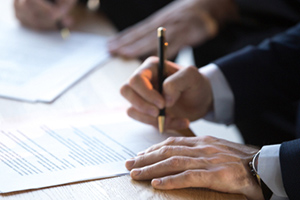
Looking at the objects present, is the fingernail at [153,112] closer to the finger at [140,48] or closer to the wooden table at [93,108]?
the wooden table at [93,108]

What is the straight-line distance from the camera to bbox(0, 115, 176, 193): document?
0.71m

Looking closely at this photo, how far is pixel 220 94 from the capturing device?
1052 millimetres

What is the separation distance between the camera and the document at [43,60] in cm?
107

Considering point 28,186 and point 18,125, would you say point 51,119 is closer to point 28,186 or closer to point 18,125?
point 18,125

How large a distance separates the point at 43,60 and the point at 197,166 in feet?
2.35

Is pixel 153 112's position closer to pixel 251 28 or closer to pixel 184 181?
pixel 184 181

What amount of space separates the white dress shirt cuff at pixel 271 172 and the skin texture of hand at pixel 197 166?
0.02 metres

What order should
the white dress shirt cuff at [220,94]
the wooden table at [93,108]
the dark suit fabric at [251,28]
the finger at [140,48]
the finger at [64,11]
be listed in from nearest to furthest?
the wooden table at [93,108], the white dress shirt cuff at [220,94], the finger at [140,48], the dark suit fabric at [251,28], the finger at [64,11]

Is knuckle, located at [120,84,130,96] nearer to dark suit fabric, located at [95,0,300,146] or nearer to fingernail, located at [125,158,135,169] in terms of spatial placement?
fingernail, located at [125,158,135,169]

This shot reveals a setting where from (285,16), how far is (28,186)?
1208 mm

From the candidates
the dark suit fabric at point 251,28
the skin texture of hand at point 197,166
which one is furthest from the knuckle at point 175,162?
the dark suit fabric at point 251,28

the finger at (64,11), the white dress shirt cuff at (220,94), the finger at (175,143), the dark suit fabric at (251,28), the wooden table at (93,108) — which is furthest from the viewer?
the finger at (64,11)

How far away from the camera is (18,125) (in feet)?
2.93

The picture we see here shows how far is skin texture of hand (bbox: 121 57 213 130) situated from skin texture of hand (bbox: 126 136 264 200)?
152mm
